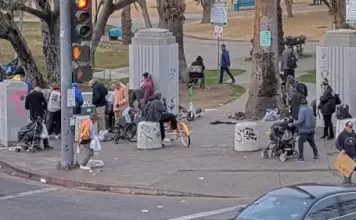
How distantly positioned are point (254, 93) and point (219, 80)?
11574 millimetres

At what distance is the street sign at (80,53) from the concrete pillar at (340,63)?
841cm

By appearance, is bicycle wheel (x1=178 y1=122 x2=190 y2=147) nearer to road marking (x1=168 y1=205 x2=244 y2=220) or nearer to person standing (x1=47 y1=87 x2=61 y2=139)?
person standing (x1=47 y1=87 x2=61 y2=139)

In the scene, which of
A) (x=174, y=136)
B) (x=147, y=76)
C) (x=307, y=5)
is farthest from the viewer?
(x=307, y=5)

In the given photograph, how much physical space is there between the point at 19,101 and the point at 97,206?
829cm

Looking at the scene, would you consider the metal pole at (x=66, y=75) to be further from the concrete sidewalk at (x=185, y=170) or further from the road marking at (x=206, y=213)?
the road marking at (x=206, y=213)

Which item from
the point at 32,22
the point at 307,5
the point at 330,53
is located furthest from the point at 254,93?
the point at 307,5

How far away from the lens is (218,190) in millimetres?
18297

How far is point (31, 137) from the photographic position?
23000 millimetres

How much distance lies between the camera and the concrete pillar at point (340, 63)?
2503 cm

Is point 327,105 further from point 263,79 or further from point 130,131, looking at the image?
point 130,131

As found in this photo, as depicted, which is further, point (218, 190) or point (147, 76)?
point (147, 76)

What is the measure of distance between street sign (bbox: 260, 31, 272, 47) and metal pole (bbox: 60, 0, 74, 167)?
8.82 meters

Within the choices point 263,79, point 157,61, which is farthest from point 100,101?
point 263,79

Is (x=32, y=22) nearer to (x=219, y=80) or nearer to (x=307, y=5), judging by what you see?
(x=307, y=5)
